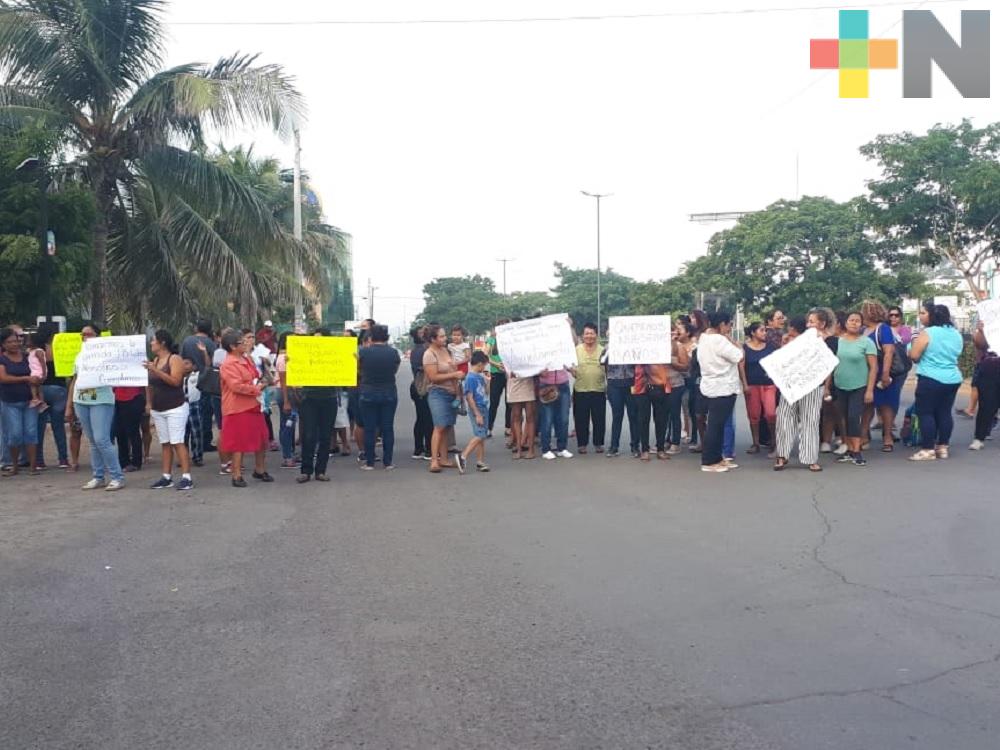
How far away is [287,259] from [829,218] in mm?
21031

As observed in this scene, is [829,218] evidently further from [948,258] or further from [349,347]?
[349,347]

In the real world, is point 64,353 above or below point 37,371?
above

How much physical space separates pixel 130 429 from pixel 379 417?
116 inches

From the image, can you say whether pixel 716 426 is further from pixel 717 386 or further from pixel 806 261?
pixel 806 261

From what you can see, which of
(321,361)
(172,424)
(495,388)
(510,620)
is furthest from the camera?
(495,388)

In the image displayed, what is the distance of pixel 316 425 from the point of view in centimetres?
1045

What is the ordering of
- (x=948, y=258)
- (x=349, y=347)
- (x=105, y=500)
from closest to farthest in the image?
1. (x=105, y=500)
2. (x=349, y=347)
3. (x=948, y=258)

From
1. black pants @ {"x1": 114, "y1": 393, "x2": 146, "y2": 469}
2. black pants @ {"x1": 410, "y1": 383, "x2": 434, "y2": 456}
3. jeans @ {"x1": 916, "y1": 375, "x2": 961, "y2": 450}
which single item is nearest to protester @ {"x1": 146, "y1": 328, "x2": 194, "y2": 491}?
black pants @ {"x1": 114, "y1": 393, "x2": 146, "y2": 469}

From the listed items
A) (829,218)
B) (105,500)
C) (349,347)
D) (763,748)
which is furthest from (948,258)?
(763,748)

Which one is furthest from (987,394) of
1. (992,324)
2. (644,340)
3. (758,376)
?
(644,340)

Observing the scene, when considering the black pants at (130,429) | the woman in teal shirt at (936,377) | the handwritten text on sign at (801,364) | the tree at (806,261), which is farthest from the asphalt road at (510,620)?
the tree at (806,261)

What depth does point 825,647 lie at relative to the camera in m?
4.93

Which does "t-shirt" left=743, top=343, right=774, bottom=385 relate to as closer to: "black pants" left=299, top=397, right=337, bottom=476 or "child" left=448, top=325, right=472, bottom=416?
"child" left=448, top=325, right=472, bottom=416

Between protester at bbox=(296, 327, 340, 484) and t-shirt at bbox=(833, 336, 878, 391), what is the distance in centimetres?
570
